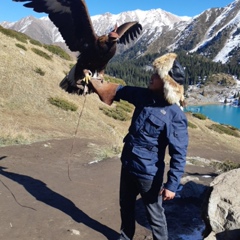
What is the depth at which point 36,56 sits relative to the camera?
81.4ft

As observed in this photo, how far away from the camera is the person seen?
3.74m

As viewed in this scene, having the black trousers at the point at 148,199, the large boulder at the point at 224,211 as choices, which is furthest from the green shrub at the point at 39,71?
the black trousers at the point at 148,199

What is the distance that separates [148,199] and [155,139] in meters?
0.71

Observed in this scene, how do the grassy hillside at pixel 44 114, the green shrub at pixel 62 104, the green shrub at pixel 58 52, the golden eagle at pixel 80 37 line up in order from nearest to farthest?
the golden eagle at pixel 80 37
the grassy hillside at pixel 44 114
the green shrub at pixel 62 104
the green shrub at pixel 58 52

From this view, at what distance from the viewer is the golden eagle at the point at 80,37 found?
16.1 ft

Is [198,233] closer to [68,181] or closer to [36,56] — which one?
[68,181]

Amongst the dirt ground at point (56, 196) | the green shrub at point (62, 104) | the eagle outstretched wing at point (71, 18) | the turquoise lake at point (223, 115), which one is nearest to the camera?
the dirt ground at point (56, 196)

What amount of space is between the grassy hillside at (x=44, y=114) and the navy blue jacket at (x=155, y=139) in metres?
7.16

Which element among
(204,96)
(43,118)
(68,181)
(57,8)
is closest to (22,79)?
(43,118)

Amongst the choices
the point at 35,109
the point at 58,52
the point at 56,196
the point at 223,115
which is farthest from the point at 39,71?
the point at 223,115

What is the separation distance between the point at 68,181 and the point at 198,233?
3064 millimetres

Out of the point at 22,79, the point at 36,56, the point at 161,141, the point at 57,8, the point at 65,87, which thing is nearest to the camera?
the point at 161,141

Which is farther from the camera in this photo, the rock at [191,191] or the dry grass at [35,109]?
the dry grass at [35,109]

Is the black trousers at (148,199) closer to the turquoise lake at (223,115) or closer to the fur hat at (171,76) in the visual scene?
the fur hat at (171,76)
